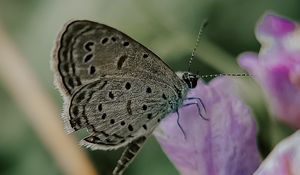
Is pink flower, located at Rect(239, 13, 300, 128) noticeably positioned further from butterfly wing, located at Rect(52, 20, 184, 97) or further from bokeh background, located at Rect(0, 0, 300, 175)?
bokeh background, located at Rect(0, 0, 300, 175)

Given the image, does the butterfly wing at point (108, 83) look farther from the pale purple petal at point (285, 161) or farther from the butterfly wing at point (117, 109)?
the pale purple petal at point (285, 161)

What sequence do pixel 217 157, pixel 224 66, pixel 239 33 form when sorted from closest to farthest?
pixel 217 157 → pixel 224 66 → pixel 239 33

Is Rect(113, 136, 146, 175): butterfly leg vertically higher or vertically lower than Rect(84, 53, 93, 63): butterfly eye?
lower

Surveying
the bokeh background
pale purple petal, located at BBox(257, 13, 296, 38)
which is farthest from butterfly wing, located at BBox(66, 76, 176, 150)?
the bokeh background

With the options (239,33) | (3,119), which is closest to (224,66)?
(239,33)

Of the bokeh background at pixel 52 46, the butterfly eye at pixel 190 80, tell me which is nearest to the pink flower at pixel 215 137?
the butterfly eye at pixel 190 80

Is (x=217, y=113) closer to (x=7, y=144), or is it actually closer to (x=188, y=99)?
(x=188, y=99)
